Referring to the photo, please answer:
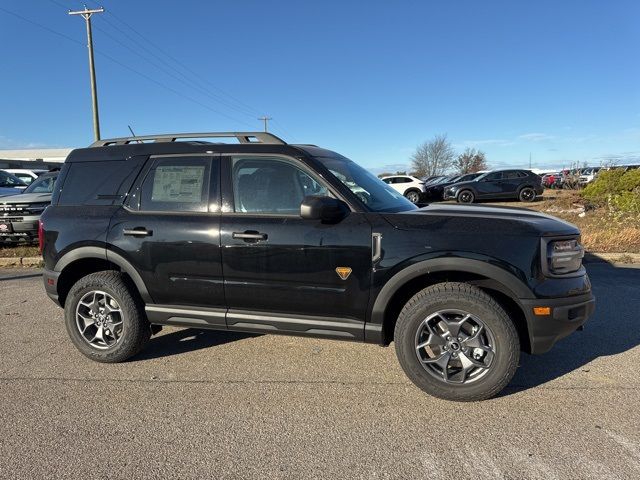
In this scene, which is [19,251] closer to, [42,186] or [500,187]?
[42,186]

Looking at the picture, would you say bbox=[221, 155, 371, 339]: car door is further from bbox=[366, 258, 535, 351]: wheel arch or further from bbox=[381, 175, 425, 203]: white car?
bbox=[381, 175, 425, 203]: white car

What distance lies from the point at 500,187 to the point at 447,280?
19.0 metres

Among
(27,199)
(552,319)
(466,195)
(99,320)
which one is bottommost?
(99,320)

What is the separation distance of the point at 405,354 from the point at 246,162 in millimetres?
1957

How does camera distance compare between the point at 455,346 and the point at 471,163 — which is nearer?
the point at 455,346

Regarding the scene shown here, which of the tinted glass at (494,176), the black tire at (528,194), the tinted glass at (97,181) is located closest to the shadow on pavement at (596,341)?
the tinted glass at (97,181)

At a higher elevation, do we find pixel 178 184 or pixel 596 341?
pixel 178 184

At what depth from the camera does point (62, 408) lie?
10.7 feet

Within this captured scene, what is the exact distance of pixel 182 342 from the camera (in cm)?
459

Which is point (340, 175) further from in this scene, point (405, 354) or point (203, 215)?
point (405, 354)

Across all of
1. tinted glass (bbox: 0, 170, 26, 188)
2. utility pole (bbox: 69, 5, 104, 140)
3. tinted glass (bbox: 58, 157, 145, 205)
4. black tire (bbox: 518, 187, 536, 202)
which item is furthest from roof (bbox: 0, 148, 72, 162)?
tinted glass (bbox: 58, 157, 145, 205)

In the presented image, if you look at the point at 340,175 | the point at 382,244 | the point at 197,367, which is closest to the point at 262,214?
the point at 340,175

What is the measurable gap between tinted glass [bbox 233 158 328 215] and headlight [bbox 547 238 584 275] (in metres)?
1.68

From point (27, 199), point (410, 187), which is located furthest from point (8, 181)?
point (410, 187)
